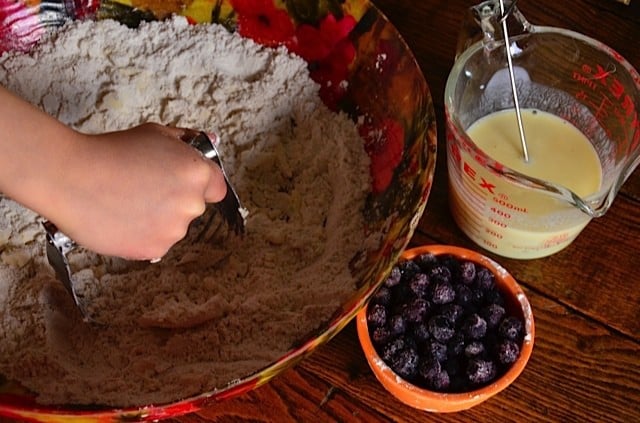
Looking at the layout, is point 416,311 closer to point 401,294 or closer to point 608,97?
point 401,294

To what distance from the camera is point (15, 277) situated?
79 cm

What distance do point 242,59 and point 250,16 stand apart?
0.16ft

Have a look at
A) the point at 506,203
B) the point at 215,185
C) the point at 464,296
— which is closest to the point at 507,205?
the point at 506,203

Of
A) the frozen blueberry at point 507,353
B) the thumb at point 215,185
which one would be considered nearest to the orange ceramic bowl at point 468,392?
the frozen blueberry at point 507,353

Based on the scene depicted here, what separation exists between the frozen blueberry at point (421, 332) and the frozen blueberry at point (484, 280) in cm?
7

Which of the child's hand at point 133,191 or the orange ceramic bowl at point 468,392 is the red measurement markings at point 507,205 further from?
the child's hand at point 133,191

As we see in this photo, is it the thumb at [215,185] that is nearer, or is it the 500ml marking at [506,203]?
the thumb at [215,185]

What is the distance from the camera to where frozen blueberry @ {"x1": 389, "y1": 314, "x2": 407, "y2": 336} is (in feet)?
2.52

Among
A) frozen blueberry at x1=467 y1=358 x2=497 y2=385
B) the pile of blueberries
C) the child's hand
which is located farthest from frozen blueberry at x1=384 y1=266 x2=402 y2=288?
the child's hand

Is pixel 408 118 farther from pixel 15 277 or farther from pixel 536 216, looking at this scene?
pixel 15 277

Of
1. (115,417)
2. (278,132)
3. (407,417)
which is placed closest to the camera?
(115,417)

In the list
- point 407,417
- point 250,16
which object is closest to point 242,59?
point 250,16

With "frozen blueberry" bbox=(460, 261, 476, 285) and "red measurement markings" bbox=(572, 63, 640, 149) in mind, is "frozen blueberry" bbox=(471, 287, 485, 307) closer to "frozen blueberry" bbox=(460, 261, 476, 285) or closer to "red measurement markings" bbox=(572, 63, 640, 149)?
"frozen blueberry" bbox=(460, 261, 476, 285)

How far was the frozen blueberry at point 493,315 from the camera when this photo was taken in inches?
30.6
